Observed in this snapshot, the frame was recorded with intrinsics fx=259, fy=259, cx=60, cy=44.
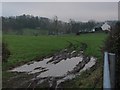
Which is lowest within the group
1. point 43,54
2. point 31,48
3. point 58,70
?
point 58,70

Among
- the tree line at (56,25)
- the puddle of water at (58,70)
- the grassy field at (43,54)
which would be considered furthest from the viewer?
the tree line at (56,25)

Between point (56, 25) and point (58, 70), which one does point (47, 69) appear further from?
point (56, 25)

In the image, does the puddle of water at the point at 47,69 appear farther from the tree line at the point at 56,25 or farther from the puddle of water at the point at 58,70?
the tree line at the point at 56,25

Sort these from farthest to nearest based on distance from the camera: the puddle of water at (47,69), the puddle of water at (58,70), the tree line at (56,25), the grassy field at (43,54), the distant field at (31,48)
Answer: the tree line at (56,25) → the distant field at (31,48) → the puddle of water at (47,69) → the puddle of water at (58,70) → the grassy field at (43,54)

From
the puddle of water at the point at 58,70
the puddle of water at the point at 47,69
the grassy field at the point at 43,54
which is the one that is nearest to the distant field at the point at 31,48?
the grassy field at the point at 43,54

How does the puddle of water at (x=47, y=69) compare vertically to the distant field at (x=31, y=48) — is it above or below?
below

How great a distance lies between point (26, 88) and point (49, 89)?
0.92 metres

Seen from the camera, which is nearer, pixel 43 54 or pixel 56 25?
pixel 43 54

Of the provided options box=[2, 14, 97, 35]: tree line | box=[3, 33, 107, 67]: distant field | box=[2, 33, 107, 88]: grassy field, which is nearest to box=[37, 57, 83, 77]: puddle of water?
box=[2, 33, 107, 88]: grassy field

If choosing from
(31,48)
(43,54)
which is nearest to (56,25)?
(31,48)

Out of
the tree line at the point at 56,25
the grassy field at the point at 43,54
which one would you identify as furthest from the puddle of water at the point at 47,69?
the tree line at the point at 56,25

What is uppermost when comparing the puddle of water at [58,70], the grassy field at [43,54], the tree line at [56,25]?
the tree line at [56,25]

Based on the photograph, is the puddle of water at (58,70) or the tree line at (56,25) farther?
the tree line at (56,25)

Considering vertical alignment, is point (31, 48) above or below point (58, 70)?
above
